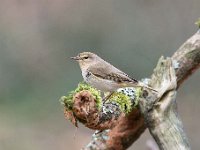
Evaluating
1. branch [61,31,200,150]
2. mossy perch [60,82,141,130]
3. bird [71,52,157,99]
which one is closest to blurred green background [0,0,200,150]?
branch [61,31,200,150]

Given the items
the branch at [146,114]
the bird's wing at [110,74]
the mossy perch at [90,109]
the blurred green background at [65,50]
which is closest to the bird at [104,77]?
the bird's wing at [110,74]

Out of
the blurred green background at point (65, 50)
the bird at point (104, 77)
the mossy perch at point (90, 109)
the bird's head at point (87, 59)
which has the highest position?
the blurred green background at point (65, 50)

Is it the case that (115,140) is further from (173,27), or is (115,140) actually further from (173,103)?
(173,27)

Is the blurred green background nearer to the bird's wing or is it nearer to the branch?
the branch

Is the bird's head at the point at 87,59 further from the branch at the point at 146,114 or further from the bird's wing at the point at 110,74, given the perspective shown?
the branch at the point at 146,114

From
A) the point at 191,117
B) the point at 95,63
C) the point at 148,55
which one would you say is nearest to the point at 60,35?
the point at 148,55

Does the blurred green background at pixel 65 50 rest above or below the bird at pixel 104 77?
above
